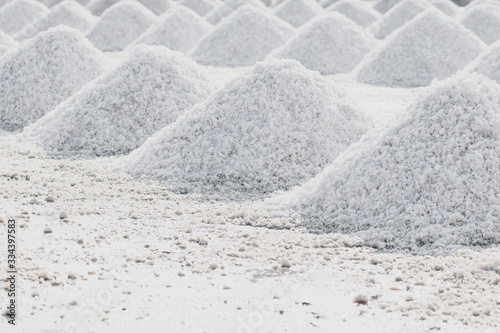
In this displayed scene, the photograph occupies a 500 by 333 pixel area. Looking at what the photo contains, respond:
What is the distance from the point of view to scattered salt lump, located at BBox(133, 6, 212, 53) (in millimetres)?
19219

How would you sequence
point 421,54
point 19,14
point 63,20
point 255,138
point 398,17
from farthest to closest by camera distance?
point 19,14 < point 398,17 < point 63,20 < point 421,54 < point 255,138

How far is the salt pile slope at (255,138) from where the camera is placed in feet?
23.4

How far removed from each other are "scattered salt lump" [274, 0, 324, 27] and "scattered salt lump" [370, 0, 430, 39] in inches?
106

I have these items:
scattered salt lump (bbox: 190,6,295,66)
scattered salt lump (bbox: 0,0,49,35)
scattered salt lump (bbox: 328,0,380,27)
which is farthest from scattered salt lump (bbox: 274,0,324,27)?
scattered salt lump (bbox: 0,0,49,35)

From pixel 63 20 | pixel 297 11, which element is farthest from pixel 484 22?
pixel 63 20

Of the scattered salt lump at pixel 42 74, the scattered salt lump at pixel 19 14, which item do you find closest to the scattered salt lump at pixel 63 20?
the scattered salt lump at pixel 19 14

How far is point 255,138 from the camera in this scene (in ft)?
24.4

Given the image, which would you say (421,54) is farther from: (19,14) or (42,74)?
(19,14)

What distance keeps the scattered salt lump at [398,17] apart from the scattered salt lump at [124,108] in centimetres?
1425

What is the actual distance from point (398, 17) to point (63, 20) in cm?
1062

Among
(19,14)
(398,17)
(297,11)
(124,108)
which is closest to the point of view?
(124,108)

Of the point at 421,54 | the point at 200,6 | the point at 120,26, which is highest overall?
the point at 200,6

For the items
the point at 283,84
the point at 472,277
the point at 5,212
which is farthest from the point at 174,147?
the point at 472,277

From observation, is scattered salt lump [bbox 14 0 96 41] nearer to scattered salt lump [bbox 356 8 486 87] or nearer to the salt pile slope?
scattered salt lump [bbox 356 8 486 87]
